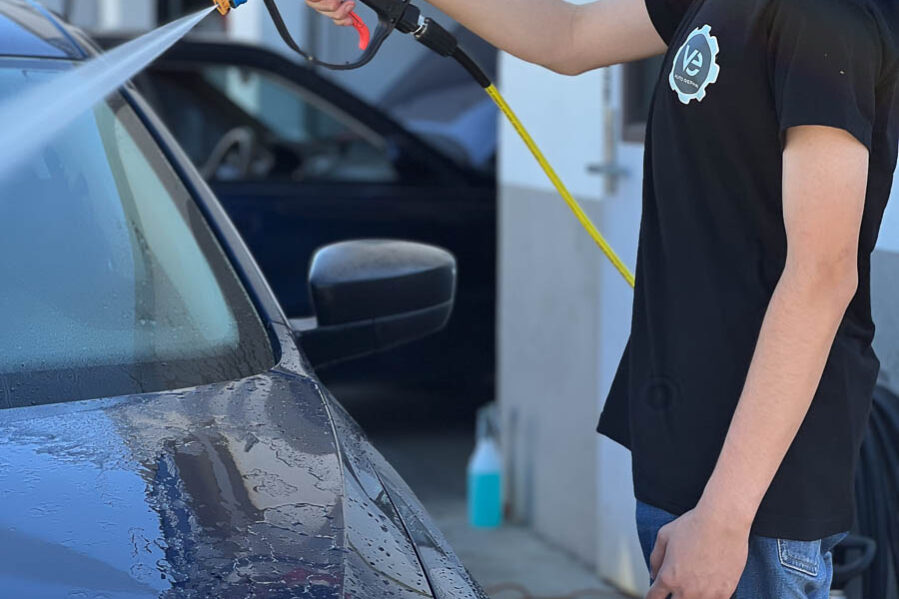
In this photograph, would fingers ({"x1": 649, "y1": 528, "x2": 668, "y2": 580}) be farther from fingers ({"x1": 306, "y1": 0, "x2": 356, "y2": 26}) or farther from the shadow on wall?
the shadow on wall

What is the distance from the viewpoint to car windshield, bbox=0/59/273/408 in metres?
2.10

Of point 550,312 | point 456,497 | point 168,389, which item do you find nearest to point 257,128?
point 456,497

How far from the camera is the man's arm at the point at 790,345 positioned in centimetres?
160

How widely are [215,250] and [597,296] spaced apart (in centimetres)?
222

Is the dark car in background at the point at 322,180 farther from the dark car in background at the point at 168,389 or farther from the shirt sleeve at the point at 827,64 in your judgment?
the shirt sleeve at the point at 827,64

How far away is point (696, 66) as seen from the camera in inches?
68.1

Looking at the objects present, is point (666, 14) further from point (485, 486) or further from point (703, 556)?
point (485, 486)

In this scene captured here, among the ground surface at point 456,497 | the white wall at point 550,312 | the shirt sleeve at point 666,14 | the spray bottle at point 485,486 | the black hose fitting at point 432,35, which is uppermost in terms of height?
the shirt sleeve at point 666,14

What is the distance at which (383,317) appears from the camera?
261cm

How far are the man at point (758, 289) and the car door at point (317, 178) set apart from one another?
4370 mm

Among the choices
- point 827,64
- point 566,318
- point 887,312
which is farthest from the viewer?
point 566,318

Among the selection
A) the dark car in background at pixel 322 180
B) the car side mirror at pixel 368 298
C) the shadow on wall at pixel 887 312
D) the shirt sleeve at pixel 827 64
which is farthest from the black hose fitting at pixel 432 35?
the dark car in background at pixel 322 180

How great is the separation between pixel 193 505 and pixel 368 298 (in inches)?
36.9

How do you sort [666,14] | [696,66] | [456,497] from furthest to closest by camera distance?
1. [456,497]
2. [666,14]
3. [696,66]
